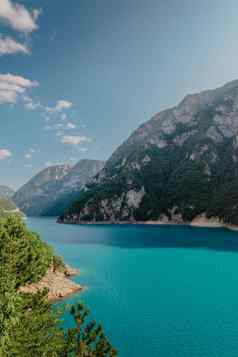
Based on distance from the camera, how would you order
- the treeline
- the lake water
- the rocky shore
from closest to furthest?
the treeline → the lake water → the rocky shore

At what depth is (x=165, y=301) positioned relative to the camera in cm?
4162

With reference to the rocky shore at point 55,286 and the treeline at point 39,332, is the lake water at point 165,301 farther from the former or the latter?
the treeline at point 39,332

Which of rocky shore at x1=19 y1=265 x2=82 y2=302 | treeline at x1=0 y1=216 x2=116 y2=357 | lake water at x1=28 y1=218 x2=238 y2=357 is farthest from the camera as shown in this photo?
rocky shore at x1=19 y1=265 x2=82 y2=302

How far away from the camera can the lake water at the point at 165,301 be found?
94.1 feet

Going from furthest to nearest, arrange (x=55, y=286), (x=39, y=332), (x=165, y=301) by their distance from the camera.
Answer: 1. (x=55, y=286)
2. (x=165, y=301)
3. (x=39, y=332)

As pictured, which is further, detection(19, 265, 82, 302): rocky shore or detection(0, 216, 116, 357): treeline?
detection(19, 265, 82, 302): rocky shore

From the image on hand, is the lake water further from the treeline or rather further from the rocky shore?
the treeline

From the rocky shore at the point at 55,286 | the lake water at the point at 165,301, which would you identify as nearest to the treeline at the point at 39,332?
the lake water at the point at 165,301

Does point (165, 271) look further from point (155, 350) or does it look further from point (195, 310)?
point (155, 350)

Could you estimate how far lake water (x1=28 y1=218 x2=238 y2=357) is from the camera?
94.1 feet

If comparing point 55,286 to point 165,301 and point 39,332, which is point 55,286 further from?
point 39,332

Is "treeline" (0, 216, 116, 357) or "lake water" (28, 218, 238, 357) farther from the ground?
"treeline" (0, 216, 116, 357)

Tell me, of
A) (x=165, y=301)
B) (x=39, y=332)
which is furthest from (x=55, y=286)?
(x=39, y=332)

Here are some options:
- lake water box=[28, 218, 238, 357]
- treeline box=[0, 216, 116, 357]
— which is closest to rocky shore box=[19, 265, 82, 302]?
lake water box=[28, 218, 238, 357]
